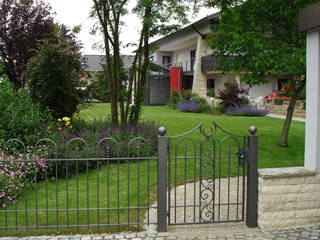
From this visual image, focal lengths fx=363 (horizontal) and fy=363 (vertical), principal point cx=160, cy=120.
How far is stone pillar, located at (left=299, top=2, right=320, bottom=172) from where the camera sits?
187 inches

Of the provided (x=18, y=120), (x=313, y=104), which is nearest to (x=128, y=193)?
(x=313, y=104)

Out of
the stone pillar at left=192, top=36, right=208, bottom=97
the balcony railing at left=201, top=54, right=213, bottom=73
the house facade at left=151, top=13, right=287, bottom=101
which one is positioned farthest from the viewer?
the stone pillar at left=192, top=36, right=208, bottom=97

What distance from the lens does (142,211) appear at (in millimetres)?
5402

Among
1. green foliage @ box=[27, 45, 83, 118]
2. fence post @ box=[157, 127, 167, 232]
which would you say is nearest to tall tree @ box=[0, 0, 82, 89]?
green foliage @ box=[27, 45, 83, 118]

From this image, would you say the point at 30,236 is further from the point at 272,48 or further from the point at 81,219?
the point at 272,48

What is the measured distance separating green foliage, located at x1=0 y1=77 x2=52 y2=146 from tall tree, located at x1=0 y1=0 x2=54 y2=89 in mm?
9918

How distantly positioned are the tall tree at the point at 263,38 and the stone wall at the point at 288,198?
4.01 metres

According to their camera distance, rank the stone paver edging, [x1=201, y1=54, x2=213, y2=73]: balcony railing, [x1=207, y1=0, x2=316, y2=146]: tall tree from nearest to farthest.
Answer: the stone paver edging → [x1=207, y1=0, x2=316, y2=146]: tall tree → [x1=201, y1=54, x2=213, y2=73]: balcony railing

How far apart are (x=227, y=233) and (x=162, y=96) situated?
84.9ft

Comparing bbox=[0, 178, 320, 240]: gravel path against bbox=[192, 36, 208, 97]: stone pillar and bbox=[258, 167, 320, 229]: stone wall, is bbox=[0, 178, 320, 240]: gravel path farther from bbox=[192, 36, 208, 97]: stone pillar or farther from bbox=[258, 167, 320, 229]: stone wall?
bbox=[192, 36, 208, 97]: stone pillar

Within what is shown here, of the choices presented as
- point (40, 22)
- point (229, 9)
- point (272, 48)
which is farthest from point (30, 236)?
point (40, 22)

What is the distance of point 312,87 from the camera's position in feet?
15.8

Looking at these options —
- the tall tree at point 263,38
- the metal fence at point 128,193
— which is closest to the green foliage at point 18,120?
the metal fence at point 128,193

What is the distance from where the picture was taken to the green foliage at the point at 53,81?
34.1 ft
